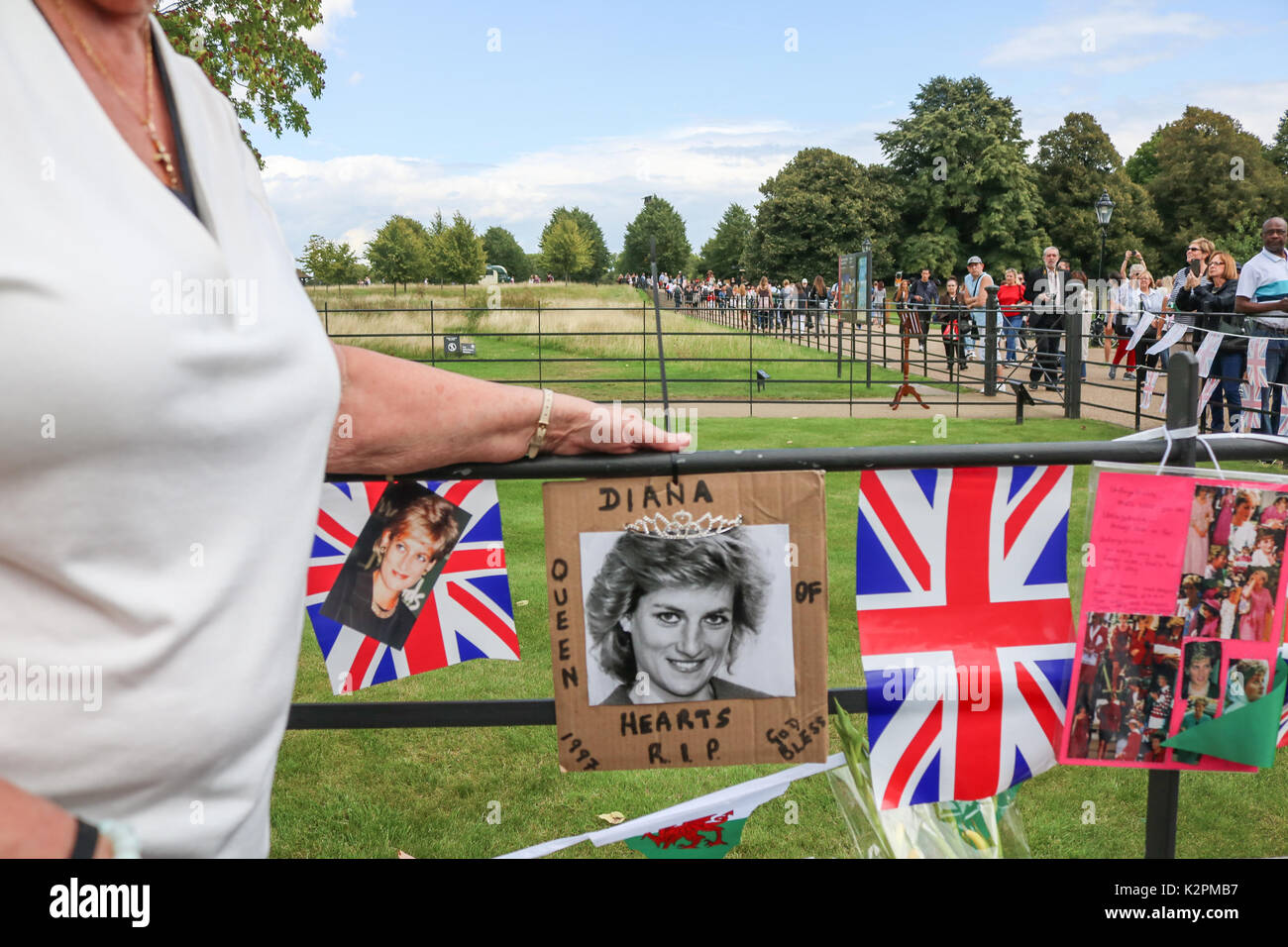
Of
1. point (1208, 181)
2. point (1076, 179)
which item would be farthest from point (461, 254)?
point (1208, 181)

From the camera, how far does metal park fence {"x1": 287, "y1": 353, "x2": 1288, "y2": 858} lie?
5.74 ft

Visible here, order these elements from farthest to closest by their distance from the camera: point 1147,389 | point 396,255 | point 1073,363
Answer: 1. point 396,255
2. point 1073,363
3. point 1147,389

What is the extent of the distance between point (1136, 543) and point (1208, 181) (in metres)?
69.9

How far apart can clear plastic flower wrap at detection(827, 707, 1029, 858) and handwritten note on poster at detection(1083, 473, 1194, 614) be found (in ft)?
1.53

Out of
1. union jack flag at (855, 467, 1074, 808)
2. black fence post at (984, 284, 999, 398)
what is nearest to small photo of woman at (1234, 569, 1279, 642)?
union jack flag at (855, 467, 1074, 808)

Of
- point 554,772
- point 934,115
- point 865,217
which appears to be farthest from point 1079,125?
point 554,772

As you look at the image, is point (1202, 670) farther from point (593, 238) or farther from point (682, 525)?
point (593, 238)

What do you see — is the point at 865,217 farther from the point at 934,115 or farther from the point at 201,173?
the point at 201,173

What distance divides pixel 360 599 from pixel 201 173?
3.85ft

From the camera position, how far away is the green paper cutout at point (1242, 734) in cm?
192

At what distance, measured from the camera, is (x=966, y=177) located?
2457 inches

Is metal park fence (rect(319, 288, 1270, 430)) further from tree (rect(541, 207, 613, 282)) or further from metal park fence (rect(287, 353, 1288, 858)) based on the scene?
tree (rect(541, 207, 613, 282))
